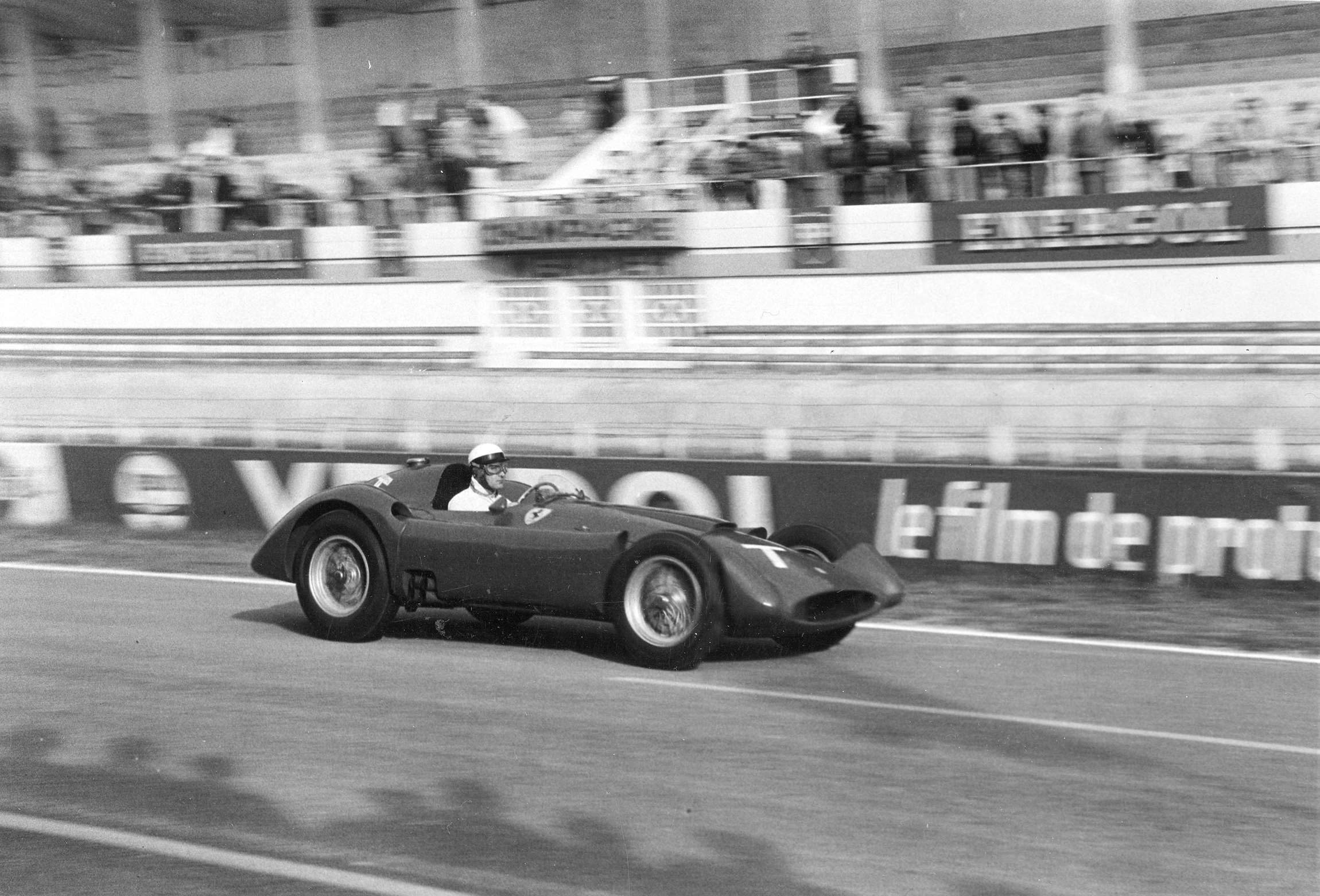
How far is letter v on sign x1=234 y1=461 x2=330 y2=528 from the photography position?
41.2 feet

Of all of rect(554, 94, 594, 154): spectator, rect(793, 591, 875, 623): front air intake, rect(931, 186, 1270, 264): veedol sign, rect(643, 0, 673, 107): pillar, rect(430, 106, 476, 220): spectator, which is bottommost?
rect(793, 591, 875, 623): front air intake

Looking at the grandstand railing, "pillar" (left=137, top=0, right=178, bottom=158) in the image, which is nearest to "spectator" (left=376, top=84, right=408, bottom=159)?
the grandstand railing

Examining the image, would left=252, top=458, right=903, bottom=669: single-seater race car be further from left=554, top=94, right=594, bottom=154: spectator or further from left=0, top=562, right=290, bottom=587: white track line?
left=554, top=94, right=594, bottom=154: spectator

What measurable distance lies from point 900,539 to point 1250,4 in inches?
403

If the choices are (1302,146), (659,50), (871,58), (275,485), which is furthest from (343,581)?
(659,50)

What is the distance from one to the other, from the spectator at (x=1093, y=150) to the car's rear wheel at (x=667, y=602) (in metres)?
9.51

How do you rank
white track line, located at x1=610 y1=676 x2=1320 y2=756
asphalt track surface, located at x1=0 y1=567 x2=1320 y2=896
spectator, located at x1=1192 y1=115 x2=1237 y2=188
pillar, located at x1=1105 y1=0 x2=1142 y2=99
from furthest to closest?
1. pillar, located at x1=1105 y1=0 x2=1142 y2=99
2. spectator, located at x1=1192 y1=115 x2=1237 y2=188
3. white track line, located at x1=610 y1=676 x2=1320 y2=756
4. asphalt track surface, located at x1=0 y1=567 x2=1320 y2=896

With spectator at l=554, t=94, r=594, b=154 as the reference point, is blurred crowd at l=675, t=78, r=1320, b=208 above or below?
below

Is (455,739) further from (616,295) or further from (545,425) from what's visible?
(616,295)

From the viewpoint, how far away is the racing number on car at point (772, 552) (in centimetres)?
751

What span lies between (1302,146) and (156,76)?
17.2 meters

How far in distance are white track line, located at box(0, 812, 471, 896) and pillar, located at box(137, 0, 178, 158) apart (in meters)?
19.8

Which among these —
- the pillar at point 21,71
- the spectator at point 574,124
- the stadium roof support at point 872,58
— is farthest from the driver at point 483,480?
the pillar at point 21,71

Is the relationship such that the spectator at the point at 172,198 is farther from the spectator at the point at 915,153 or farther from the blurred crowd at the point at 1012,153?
the spectator at the point at 915,153
